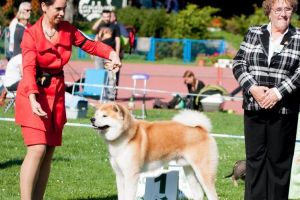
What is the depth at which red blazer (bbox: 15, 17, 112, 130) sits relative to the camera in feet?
17.3

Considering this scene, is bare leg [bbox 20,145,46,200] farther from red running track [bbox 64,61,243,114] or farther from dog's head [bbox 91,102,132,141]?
red running track [bbox 64,61,243,114]

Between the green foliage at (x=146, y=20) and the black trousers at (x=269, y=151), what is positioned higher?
the green foliage at (x=146, y=20)

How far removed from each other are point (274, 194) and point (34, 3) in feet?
95.7

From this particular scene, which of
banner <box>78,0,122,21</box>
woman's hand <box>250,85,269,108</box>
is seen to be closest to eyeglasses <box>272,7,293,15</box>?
woman's hand <box>250,85,269,108</box>

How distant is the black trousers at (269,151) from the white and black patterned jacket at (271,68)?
0.08 metres

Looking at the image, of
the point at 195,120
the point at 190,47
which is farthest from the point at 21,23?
the point at 190,47

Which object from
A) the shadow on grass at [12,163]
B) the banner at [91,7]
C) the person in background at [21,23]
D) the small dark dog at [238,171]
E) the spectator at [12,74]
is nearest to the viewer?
the small dark dog at [238,171]

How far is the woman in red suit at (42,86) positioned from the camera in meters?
5.27

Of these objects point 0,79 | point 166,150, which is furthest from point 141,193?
point 0,79

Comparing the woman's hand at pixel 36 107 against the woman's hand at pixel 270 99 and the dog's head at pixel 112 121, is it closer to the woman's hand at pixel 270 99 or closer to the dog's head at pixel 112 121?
the dog's head at pixel 112 121

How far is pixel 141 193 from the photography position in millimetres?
6492


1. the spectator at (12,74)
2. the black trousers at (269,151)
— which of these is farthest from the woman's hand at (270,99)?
the spectator at (12,74)

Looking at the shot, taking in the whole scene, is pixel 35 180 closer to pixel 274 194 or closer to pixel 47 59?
pixel 47 59

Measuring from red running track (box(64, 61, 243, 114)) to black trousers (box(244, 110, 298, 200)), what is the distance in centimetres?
985
